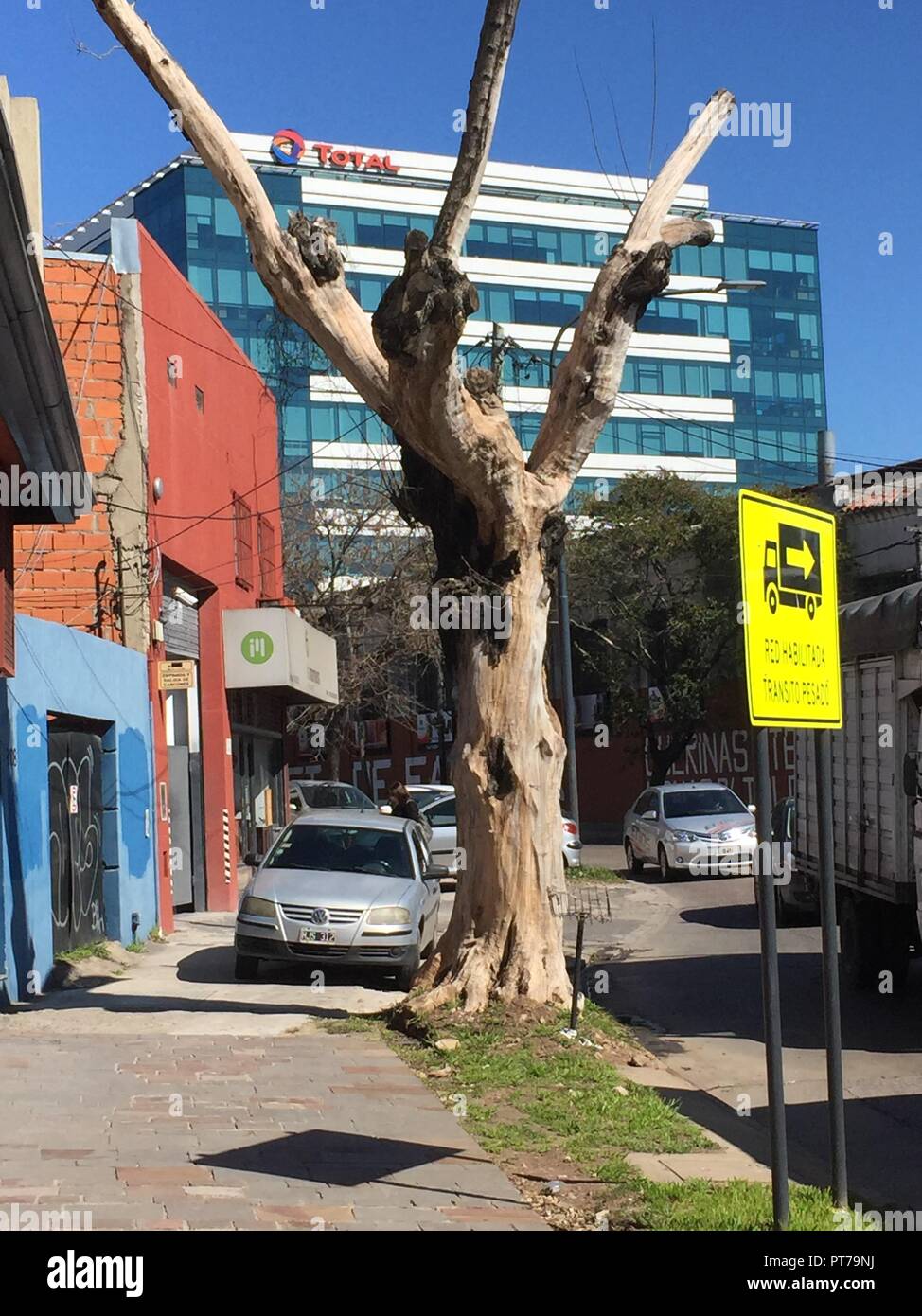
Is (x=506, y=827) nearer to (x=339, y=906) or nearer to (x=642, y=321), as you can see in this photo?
(x=339, y=906)

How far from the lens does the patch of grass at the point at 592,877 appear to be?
2605cm

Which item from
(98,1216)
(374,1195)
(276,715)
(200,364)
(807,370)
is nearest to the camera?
(98,1216)

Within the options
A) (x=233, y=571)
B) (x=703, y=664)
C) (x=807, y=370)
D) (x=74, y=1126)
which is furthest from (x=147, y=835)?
(x=807, y=370)

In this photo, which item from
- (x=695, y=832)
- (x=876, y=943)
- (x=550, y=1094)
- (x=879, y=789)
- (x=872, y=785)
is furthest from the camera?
(x=695, y=832)

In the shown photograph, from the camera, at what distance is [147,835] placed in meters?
17.9

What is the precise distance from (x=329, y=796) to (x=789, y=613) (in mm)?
27606

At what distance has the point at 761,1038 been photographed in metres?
12.0

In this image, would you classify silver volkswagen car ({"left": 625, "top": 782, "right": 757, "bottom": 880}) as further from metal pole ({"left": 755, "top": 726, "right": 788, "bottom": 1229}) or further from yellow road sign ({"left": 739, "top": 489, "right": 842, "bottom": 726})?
metal pole ({"left": 755, "top": 726, "right": 788, "bottom": 1229})

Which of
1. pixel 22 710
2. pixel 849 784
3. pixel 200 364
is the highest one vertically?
pixel 200 364

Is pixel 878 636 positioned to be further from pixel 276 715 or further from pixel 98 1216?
pixel 276 715

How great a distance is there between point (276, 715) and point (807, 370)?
5327 centimetres

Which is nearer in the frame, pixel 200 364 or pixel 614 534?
pixel 200 364

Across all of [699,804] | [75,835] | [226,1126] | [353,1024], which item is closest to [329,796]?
[699,804]
